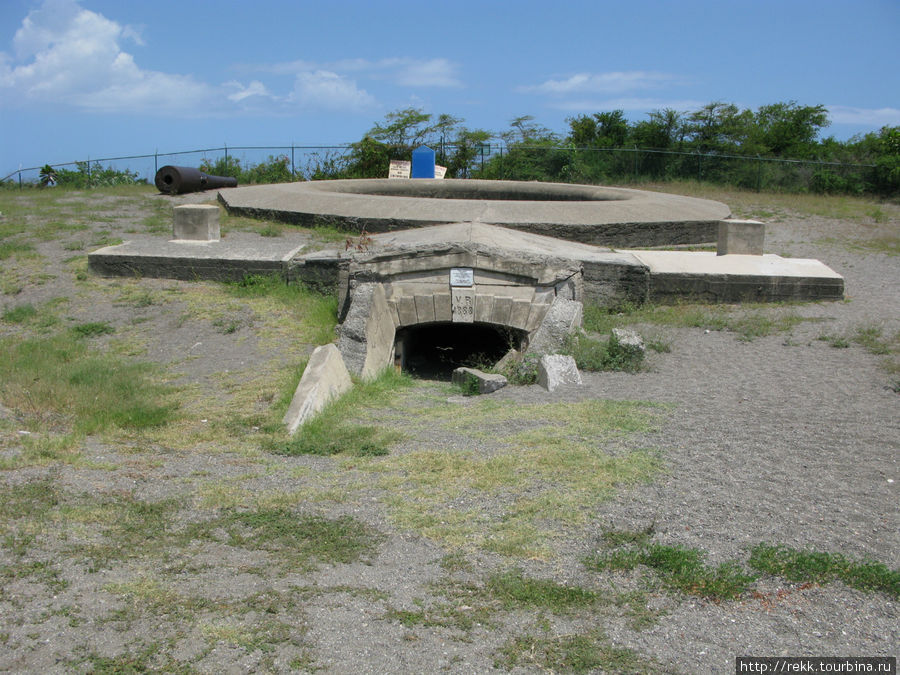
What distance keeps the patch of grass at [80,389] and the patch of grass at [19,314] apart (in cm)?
119

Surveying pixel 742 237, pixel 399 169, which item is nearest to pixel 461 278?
pixel 742 237

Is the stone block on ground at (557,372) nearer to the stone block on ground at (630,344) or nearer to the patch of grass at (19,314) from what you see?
the stone block on ground at (630,344)

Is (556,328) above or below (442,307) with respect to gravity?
below

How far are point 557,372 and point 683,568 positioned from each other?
3807 millimetres

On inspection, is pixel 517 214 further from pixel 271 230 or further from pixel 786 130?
pixel 786 130

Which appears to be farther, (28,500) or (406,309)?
(406,309)

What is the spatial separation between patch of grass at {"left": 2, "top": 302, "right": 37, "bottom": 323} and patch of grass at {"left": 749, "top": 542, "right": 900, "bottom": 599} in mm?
8796

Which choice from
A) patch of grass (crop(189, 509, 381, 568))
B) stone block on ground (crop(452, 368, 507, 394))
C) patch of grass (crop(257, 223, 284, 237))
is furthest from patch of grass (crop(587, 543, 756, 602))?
patch of grass (crop(257, 223, 284, 237))

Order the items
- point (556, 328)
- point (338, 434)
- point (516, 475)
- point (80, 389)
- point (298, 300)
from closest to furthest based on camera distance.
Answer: point (516, 475) < point (338, 434) < point (80, 389) < point (556, 328) < point (298, 300)

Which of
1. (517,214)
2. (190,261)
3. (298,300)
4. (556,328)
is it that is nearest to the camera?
(556,328)

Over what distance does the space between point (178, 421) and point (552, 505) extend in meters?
3.23

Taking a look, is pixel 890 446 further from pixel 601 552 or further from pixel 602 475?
pixel 601 552

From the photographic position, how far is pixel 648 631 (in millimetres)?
3480

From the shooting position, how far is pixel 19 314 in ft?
32.5
